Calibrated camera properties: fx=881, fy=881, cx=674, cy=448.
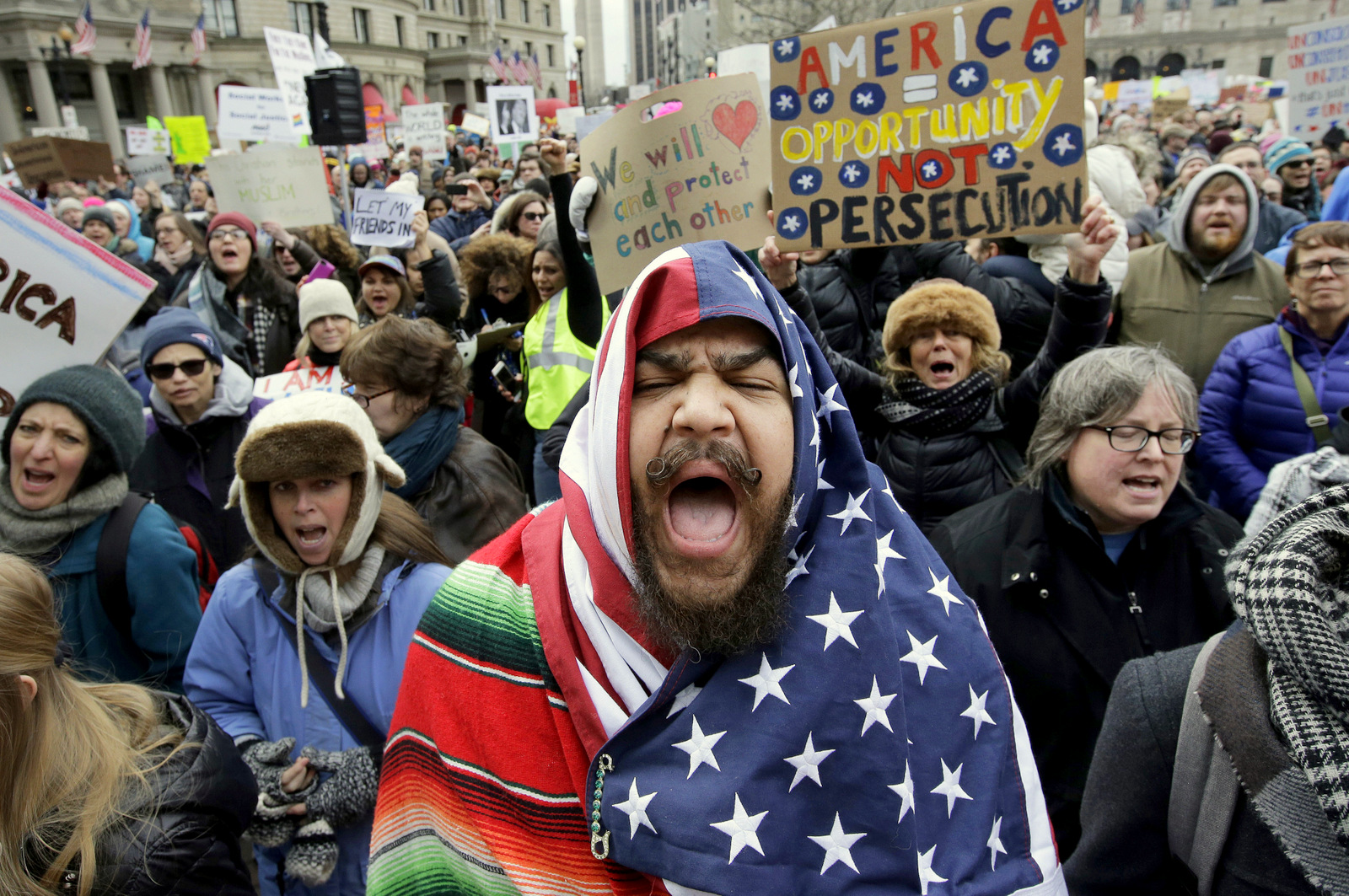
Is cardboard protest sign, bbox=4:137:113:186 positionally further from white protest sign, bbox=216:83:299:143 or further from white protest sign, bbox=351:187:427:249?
white protest sign, bbox=351:187:427:249

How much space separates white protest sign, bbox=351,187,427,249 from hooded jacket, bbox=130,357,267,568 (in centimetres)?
282

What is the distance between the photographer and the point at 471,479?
3.33m

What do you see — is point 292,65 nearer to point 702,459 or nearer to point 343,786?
point 343,786

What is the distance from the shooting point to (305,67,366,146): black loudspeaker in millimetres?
7035

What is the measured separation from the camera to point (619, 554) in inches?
55.4

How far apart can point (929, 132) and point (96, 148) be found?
11429 mm

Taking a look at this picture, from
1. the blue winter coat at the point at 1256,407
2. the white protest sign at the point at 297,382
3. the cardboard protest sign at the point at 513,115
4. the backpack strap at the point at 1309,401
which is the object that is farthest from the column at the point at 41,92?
the backpack strap at the point at 1309,401

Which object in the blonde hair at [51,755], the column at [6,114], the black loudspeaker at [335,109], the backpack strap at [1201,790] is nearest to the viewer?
the backpack strap at [1201,790]

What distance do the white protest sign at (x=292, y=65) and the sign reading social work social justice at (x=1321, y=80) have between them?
371 inches

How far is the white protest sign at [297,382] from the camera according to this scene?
421cm

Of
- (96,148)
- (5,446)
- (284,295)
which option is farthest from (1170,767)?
(96,148)

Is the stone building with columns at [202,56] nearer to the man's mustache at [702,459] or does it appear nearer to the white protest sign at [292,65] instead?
the white protest sign at [292,65]

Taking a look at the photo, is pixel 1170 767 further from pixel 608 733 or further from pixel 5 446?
pixel 5 446

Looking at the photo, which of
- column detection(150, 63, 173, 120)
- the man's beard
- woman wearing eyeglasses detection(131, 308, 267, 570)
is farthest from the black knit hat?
column detection(150, 63, 173, 120)
